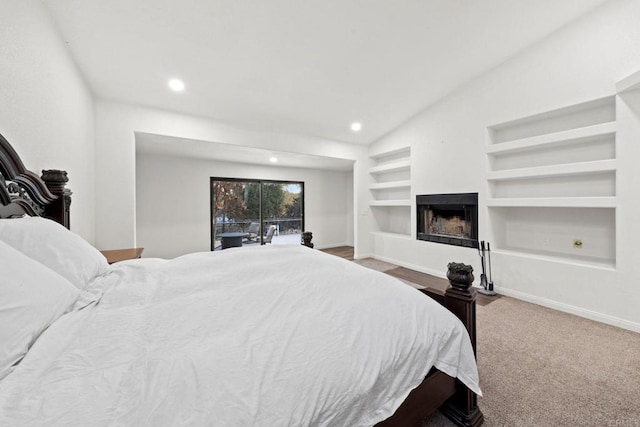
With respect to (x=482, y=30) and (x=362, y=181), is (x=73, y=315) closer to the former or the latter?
(x=482, y=30)

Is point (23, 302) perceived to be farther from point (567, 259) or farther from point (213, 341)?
point (567, 259)

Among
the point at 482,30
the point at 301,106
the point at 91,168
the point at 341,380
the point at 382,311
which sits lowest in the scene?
the point at 341,380

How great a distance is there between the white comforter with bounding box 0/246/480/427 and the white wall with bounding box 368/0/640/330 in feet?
8.60

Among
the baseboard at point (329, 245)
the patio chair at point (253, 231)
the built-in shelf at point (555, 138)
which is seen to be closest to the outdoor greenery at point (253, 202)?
the patio chair at point (253, 231)

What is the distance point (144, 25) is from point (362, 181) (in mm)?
4220

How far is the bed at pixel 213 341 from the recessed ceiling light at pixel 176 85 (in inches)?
77.2

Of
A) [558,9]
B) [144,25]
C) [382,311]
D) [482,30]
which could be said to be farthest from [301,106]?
[382,311]

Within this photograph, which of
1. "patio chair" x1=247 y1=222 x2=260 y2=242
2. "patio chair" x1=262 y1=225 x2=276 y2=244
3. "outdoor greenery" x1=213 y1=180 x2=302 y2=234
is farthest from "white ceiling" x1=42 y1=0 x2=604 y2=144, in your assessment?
"patio chair" x1=247 y1=222 x2=260 y2=242

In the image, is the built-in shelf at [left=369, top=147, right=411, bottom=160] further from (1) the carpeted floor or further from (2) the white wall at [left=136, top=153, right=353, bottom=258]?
(1) the carpeted floor

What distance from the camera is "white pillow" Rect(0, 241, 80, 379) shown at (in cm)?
71

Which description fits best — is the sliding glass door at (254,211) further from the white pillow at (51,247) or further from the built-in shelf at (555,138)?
the built-in shelf at (555,138)

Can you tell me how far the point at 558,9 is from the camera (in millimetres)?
2715

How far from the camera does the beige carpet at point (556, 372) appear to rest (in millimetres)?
1480

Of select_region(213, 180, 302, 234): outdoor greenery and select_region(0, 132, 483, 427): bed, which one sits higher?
select_region(213, 180, 302, 234): outdoor greenery
